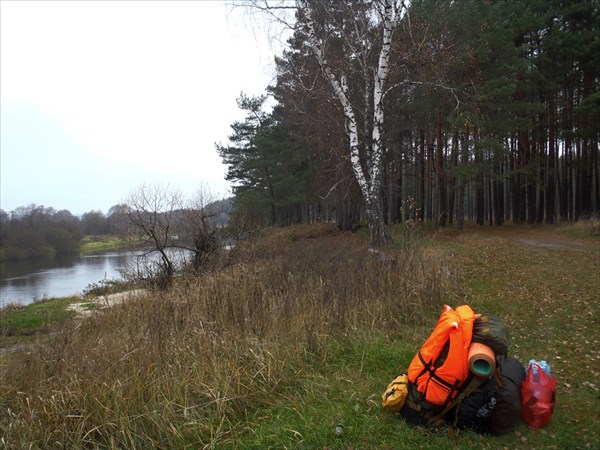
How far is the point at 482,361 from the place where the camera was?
2672mm

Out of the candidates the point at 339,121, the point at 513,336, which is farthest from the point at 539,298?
the point at 339,121

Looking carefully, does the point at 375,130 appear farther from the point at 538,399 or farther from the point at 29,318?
the point at 29,318

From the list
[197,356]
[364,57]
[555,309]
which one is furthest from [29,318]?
[555,309]

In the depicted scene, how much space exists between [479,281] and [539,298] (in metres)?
1.32

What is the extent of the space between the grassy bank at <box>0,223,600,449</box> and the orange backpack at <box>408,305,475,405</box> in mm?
295

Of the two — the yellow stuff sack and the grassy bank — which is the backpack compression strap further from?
the yellow stuff sack

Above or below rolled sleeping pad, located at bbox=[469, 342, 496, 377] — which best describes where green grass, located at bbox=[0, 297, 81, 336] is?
below

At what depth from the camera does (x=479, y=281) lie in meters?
7.66

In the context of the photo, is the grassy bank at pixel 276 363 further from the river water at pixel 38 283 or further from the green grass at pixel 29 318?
the river water at pixel 38 283

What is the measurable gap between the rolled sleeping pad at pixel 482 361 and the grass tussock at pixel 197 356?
65.1 inches

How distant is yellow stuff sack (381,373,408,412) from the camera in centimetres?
298

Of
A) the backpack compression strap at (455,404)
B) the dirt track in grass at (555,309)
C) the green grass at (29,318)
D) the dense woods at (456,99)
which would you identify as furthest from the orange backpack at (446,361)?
the green grass at (29,318)

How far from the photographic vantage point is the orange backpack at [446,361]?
2.76 meters

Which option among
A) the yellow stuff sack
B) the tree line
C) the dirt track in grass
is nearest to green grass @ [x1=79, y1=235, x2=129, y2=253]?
the tree line
